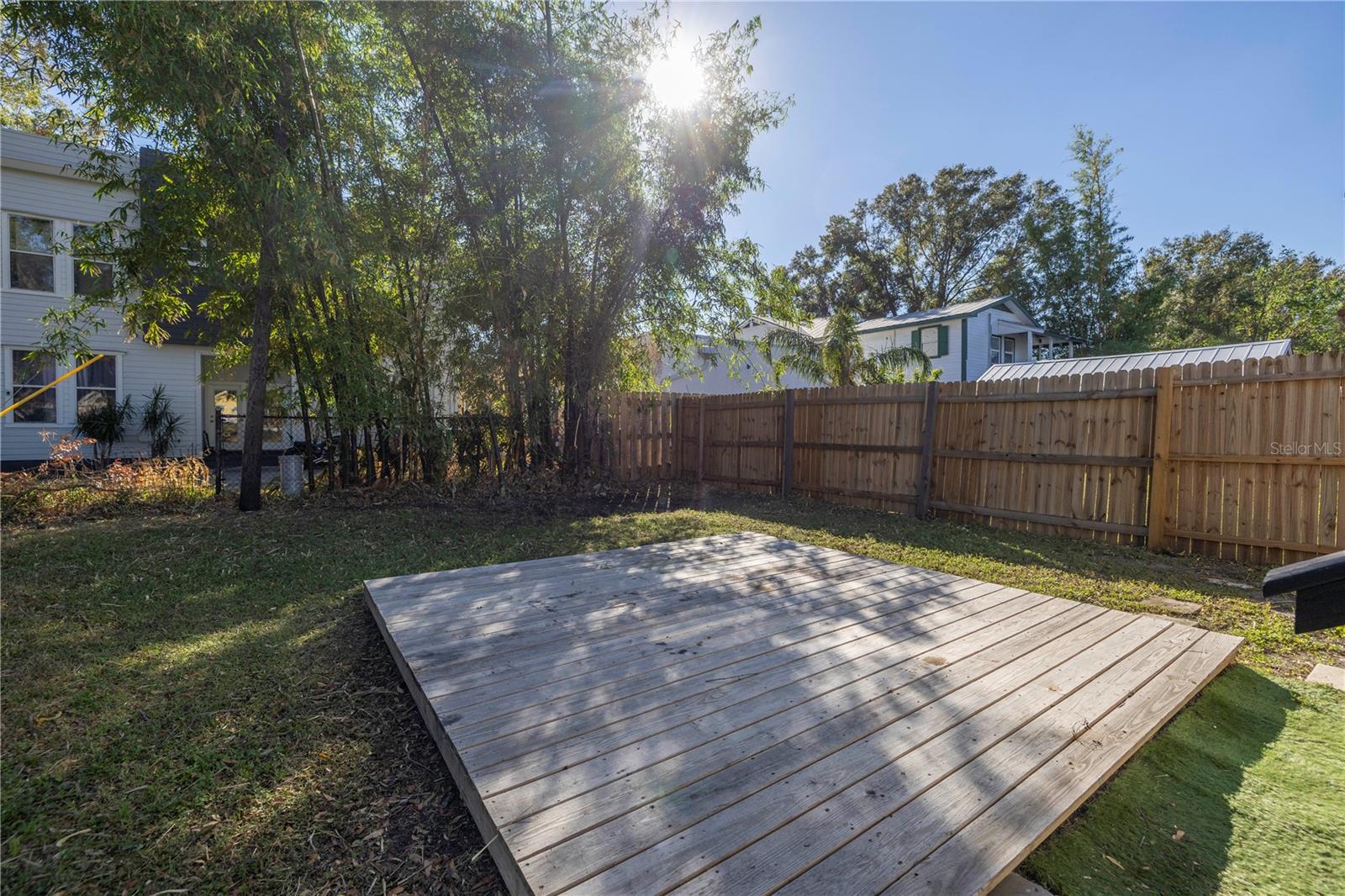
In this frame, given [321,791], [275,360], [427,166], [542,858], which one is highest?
[427,166]

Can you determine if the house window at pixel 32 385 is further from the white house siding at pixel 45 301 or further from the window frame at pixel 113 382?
the window frame at pixel 113 382

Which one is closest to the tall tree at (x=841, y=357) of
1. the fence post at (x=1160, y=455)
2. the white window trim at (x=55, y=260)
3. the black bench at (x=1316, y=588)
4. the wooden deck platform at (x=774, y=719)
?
the fence post at (x=1160, y=455)

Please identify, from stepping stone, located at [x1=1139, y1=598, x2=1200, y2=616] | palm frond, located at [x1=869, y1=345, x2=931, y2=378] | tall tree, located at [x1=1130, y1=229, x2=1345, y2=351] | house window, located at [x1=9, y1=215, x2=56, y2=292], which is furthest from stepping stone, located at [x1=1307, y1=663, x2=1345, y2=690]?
tall tree, located at [x1=1130, y1=229, x2=1345, y2=351]

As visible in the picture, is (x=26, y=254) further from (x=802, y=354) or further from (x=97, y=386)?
(x=802, y=354)

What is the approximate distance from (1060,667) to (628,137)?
246 inches

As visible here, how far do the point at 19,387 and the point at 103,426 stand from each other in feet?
3.78

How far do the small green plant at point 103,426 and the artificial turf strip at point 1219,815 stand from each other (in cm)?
1201

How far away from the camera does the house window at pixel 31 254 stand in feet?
27.4

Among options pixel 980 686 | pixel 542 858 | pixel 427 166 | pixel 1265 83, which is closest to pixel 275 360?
pixel 427 166

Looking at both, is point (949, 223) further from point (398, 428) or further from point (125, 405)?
point (125, 405)

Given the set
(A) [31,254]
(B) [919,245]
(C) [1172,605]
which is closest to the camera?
(C) [1172,605]

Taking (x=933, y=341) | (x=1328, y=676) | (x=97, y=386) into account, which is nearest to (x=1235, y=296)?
(x=933, y=341)

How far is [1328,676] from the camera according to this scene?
86.7 inches

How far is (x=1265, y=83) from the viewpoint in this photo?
5.32 meters
